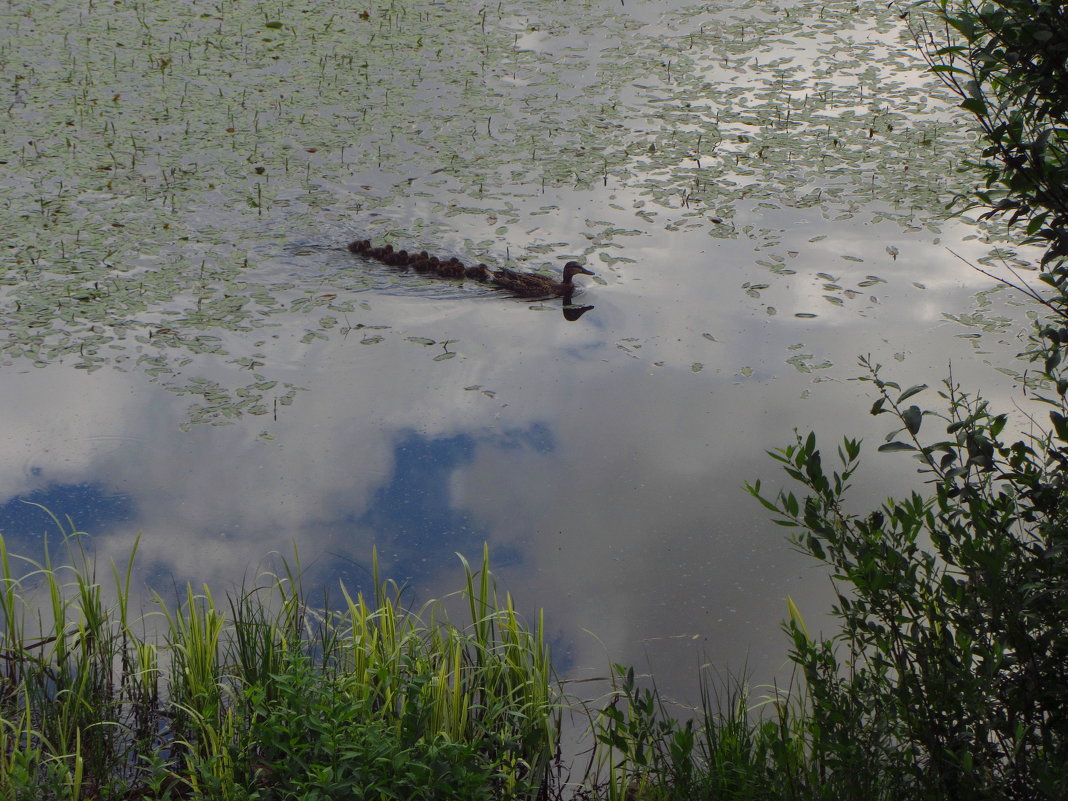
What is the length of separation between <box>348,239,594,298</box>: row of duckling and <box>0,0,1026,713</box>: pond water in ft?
0.24

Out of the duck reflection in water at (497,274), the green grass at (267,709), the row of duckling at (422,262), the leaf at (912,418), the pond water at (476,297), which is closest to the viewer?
the leaf at (912,418)

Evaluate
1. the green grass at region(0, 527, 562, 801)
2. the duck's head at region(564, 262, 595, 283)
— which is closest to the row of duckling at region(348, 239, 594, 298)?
the duck's head at region(564, 262, 595, 283)

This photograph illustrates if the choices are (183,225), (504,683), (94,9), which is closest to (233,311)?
(183,225)

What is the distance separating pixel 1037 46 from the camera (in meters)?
1.83

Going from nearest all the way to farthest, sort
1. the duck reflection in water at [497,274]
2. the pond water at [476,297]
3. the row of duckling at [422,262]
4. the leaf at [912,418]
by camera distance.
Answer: the leaf at [912,418]
the pond water at [476,297]
the duck reflection in water at [497,274]
the row of duckling at [422,262]

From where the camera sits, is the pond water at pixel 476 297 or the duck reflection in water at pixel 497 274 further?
the duck reflection in water at pixel 497 274

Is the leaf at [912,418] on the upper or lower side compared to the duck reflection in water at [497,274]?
upper

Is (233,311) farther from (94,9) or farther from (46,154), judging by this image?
(94,9)

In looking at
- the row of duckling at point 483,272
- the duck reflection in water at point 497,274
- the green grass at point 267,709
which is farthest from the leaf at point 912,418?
the row of duckling at point 483,272

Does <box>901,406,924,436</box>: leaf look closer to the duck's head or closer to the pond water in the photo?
the pond water

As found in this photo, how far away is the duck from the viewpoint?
19.6 feet

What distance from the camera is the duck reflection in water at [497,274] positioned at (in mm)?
5984

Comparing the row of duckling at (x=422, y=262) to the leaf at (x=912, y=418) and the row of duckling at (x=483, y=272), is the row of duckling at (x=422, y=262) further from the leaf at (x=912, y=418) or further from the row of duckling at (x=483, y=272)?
the leaf at (x=912, y=418)

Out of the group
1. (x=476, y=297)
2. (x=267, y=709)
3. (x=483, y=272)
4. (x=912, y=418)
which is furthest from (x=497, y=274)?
(x=912, y=418)
